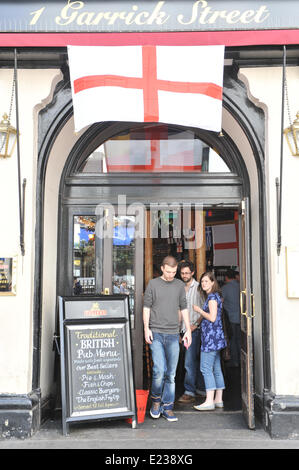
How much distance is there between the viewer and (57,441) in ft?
13.7

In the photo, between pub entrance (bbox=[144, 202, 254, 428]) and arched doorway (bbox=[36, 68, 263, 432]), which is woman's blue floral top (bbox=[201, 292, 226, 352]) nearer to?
pub entrance (bbox=[144, 202, 254, 428])

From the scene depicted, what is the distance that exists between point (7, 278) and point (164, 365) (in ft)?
6.44

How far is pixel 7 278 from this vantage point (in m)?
4.49

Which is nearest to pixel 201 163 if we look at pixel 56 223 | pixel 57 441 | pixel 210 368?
pixel 56 223

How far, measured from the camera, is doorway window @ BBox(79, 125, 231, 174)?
18.7 ft

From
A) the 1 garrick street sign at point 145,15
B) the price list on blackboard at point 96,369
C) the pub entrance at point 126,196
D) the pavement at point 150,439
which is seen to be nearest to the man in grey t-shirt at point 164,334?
the pavement at point 150,439

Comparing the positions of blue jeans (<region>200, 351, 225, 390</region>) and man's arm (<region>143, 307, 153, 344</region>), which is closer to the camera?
man's arm (<region>143, 307, 153, 344</region>)

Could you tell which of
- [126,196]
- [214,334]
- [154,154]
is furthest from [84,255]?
[214,334]

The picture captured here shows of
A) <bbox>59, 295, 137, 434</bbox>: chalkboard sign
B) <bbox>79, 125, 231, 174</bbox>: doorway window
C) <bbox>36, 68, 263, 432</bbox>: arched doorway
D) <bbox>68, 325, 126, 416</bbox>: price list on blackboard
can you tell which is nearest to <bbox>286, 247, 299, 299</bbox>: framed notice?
<bbox>36, 68, 263, 432</bbox>: arched doorway

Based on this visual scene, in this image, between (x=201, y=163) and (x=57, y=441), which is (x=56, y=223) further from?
(x=57, y=441)

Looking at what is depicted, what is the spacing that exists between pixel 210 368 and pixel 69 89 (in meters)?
3.67

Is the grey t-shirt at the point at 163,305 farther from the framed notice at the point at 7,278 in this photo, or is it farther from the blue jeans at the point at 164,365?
the framed notice at the point at 7,278

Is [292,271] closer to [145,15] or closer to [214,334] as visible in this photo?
[214,334]

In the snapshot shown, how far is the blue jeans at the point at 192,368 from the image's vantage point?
575 centimetres
